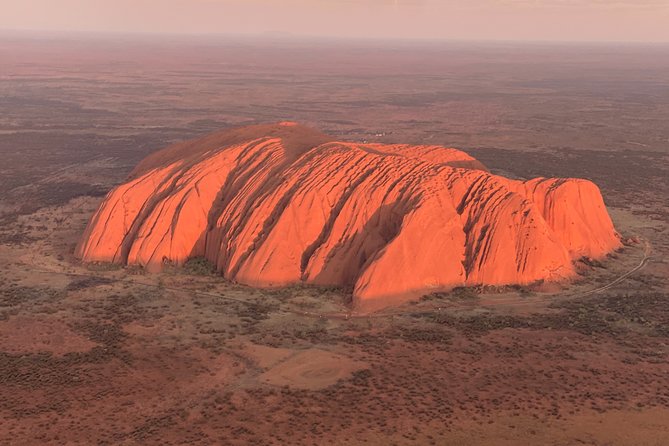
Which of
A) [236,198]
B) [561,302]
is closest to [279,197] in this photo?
[236,198]

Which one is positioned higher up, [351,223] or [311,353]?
[351,223]

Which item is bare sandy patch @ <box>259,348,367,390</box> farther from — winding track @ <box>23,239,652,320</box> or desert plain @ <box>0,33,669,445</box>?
winding track @ <box>23,239,652,320</box>

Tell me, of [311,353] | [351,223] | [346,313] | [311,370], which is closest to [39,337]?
[311,353]

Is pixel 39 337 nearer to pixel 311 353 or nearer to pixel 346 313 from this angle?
pixel 311 353

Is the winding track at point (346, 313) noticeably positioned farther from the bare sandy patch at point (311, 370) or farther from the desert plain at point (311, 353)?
the bare sandy patch at point (311, 370)

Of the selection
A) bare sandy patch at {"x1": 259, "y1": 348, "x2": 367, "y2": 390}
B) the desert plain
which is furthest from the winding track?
bare sandy patch at {"x1": 259, "y1": 348, "x2": 367, "y2": 390}

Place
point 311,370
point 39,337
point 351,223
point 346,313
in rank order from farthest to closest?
point 351,223, point 346,313, point 39,337, point 311,370

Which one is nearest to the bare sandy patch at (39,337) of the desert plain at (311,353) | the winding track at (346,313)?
the desert plain at (311,353)

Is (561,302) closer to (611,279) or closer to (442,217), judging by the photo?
(611,279)
